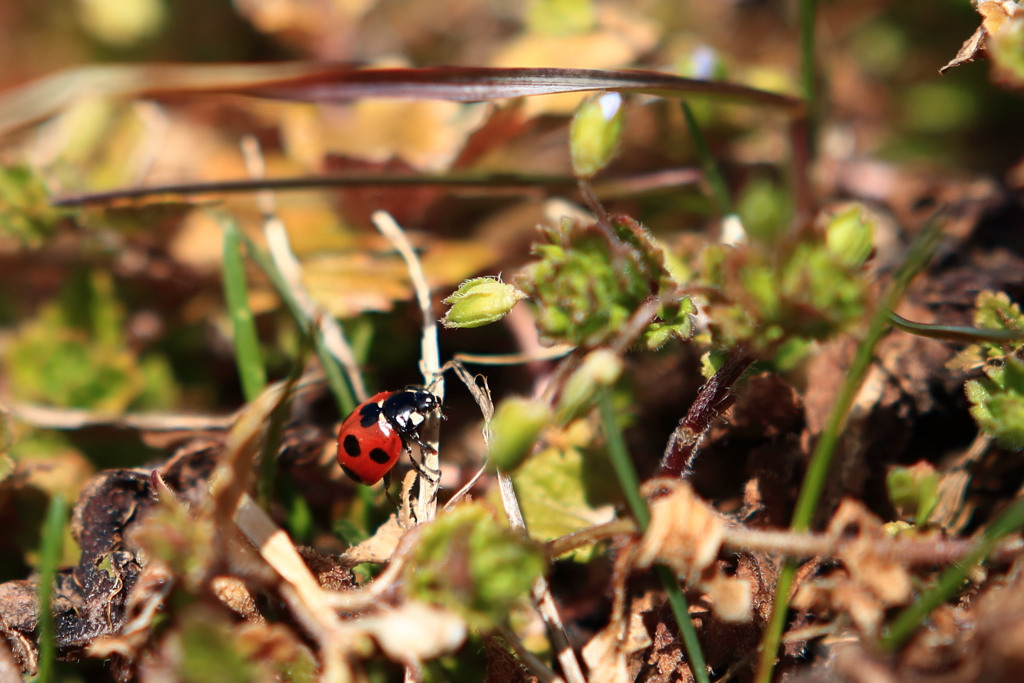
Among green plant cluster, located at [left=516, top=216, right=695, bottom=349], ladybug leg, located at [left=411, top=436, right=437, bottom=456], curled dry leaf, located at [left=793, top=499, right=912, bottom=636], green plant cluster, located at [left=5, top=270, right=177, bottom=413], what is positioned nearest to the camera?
curled dry leaf, located at [left=793, top=499, right=912, bottom=636]

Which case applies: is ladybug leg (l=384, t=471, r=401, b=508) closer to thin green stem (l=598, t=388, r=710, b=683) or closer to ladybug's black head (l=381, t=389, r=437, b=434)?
ladybug's black head (l=381, t=389, r=437, b=434)

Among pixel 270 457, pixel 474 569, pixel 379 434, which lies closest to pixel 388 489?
pixel 379 434

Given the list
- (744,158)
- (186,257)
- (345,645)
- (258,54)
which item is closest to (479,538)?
(345,645)

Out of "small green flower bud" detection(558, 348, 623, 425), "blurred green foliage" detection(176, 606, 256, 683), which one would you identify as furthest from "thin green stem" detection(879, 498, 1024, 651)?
"blurred green foliage" detection(176, 606, 256, 683)

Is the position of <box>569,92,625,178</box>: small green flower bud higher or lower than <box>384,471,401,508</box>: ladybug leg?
higher

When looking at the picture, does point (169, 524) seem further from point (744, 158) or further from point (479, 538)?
point (744, 158)

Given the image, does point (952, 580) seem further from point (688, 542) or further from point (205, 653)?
point (205, 653)

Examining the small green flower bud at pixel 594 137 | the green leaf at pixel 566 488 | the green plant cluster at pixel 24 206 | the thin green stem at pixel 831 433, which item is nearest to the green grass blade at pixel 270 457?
the green leaf at pixel 566 488
